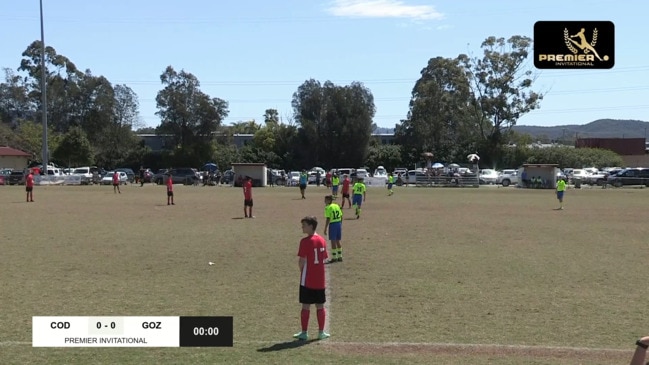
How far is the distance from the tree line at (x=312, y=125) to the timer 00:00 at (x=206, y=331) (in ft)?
247

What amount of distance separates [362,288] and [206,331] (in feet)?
14.1

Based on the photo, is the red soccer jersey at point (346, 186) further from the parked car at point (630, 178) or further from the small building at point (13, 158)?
the small building at point (13, 158)

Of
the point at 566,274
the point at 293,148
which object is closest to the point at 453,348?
the point at 566,274

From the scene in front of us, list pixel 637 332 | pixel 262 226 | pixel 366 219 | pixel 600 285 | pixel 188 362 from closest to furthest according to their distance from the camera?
pixel 188 362
pixel 637 332
pixel 600 285
pixel 262 226
pixel 366 219

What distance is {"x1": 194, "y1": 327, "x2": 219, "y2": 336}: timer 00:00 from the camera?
8.98 m

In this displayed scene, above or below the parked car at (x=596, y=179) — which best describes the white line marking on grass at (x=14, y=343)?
below

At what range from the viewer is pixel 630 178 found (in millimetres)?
61312

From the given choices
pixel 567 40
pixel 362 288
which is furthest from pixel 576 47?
pixel 362 288

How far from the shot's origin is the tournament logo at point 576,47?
9938mm

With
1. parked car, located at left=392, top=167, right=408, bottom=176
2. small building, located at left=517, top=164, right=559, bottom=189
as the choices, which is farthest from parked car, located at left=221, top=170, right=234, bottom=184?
small building, located at left=517, top=164, right=559, bottom=189

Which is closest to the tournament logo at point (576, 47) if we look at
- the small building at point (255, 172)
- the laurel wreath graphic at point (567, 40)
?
the laurel wreath graphic at point (567, 40)

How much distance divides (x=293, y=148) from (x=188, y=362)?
78.7 metres

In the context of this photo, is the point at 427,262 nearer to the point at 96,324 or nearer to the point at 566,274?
the point at 566,274

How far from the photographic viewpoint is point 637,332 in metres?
9.60
